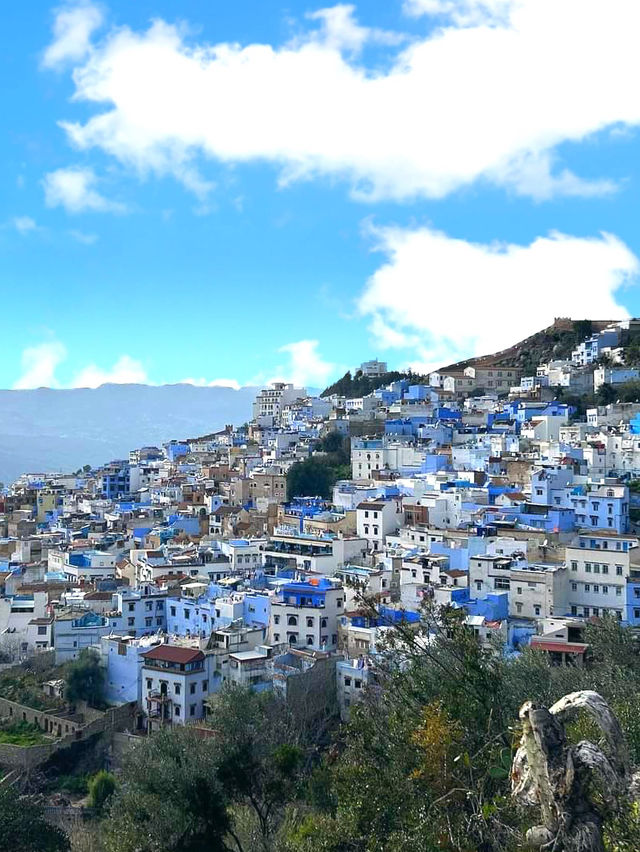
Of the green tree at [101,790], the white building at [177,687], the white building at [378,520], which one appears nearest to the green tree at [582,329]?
the white building at [378,520]

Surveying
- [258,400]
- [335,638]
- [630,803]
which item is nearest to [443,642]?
[630,803]

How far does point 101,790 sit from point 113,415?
152 m

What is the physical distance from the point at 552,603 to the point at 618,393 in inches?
988

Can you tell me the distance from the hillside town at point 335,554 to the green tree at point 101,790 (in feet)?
6.76

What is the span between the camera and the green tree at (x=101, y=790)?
1712 cm

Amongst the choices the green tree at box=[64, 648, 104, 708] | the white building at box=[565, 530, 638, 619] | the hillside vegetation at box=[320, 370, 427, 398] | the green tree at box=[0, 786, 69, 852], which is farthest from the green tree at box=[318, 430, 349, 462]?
the green tree at box=[0, 786, 69, 852]

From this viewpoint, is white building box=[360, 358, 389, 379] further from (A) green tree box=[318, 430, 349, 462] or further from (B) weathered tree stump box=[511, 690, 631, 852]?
(B) weathered tree stump box=[511, 690, 631, 852]

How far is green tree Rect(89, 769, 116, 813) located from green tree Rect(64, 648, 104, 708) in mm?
3780

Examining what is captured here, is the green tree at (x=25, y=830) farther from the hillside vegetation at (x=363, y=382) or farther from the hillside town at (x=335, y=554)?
the hillside vegetation at (x=363, y=382)

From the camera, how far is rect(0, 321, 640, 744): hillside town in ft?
67.2

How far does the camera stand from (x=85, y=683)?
2139cm

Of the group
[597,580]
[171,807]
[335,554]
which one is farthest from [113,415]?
[171,807]

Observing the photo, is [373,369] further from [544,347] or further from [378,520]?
[378,520]

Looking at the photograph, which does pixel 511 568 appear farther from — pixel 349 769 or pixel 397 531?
pixel 349 769
